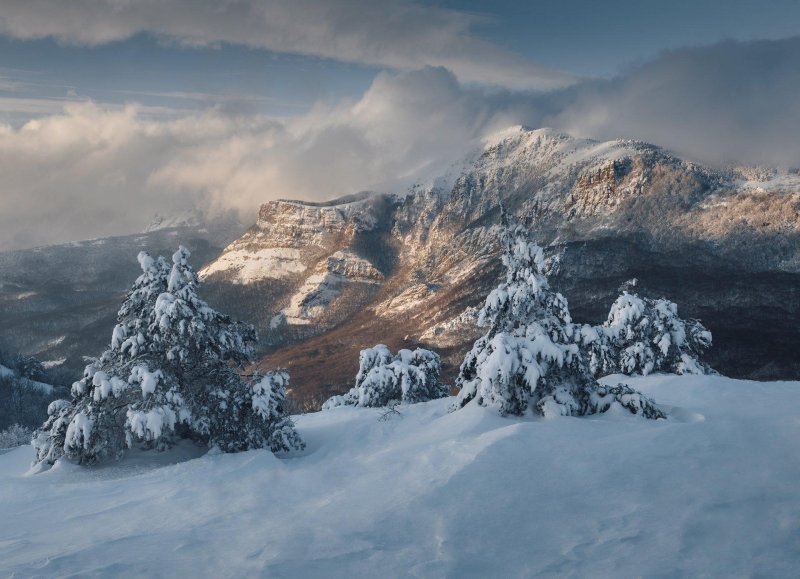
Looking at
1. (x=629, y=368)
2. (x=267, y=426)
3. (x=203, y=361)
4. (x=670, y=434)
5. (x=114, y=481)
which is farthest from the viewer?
(x=629, y=368)

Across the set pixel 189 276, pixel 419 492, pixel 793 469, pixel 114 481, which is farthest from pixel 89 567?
pixel 189 276

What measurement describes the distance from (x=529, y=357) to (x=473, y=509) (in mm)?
7095

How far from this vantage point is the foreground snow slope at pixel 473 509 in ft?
24.3

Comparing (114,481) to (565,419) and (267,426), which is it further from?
(565,419)

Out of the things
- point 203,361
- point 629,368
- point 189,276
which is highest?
point 189,276

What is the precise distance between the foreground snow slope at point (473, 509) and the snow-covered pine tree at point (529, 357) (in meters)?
0.99

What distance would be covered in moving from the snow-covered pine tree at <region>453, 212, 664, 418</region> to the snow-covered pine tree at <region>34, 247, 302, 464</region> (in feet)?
23.3

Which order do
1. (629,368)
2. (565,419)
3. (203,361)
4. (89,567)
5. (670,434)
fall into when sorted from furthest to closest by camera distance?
(629,368)
(203,361)
(565,419)
(670,434)
(89,567)

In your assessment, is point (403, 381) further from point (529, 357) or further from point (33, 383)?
point (33, 383)

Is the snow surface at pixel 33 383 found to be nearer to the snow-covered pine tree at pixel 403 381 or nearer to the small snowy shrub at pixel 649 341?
the snow-covered pine tree at pixel 403 381

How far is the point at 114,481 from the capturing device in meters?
15.0

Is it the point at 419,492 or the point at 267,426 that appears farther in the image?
the point at 267,426

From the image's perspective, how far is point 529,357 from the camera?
1539cm

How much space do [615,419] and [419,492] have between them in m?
6.95
